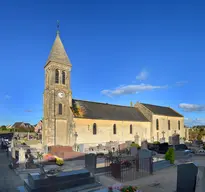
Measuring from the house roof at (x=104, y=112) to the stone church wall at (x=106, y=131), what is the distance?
32.7 inches

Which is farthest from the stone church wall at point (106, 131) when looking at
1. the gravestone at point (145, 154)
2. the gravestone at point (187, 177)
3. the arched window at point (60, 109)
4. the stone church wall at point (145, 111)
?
the gravestone at point (187, 177)

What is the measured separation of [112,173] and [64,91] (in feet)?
63.7

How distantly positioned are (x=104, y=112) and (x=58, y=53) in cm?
1287

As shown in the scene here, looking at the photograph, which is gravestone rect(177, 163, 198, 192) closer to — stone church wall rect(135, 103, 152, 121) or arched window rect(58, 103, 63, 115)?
arched window rect(58, 103, 63, 115)

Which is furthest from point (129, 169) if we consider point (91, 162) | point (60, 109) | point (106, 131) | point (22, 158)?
point (60, 109)

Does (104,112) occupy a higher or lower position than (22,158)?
higher

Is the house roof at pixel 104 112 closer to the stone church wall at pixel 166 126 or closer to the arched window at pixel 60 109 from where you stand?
the arched window at pixel 60 109

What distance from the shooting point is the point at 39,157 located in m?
16.9

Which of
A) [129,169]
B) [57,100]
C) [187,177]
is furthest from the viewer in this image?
[57,100]

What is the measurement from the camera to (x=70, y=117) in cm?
2736

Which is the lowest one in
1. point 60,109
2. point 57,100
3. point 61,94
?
point 60,109

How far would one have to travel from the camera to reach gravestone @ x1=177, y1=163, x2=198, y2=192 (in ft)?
25.2

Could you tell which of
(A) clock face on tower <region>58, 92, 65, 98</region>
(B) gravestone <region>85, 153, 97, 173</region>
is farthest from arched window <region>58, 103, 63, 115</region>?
(B) gravestone <region>85, 153, 97, 173</region>

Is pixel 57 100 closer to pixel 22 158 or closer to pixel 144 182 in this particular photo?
pixel 22 158
